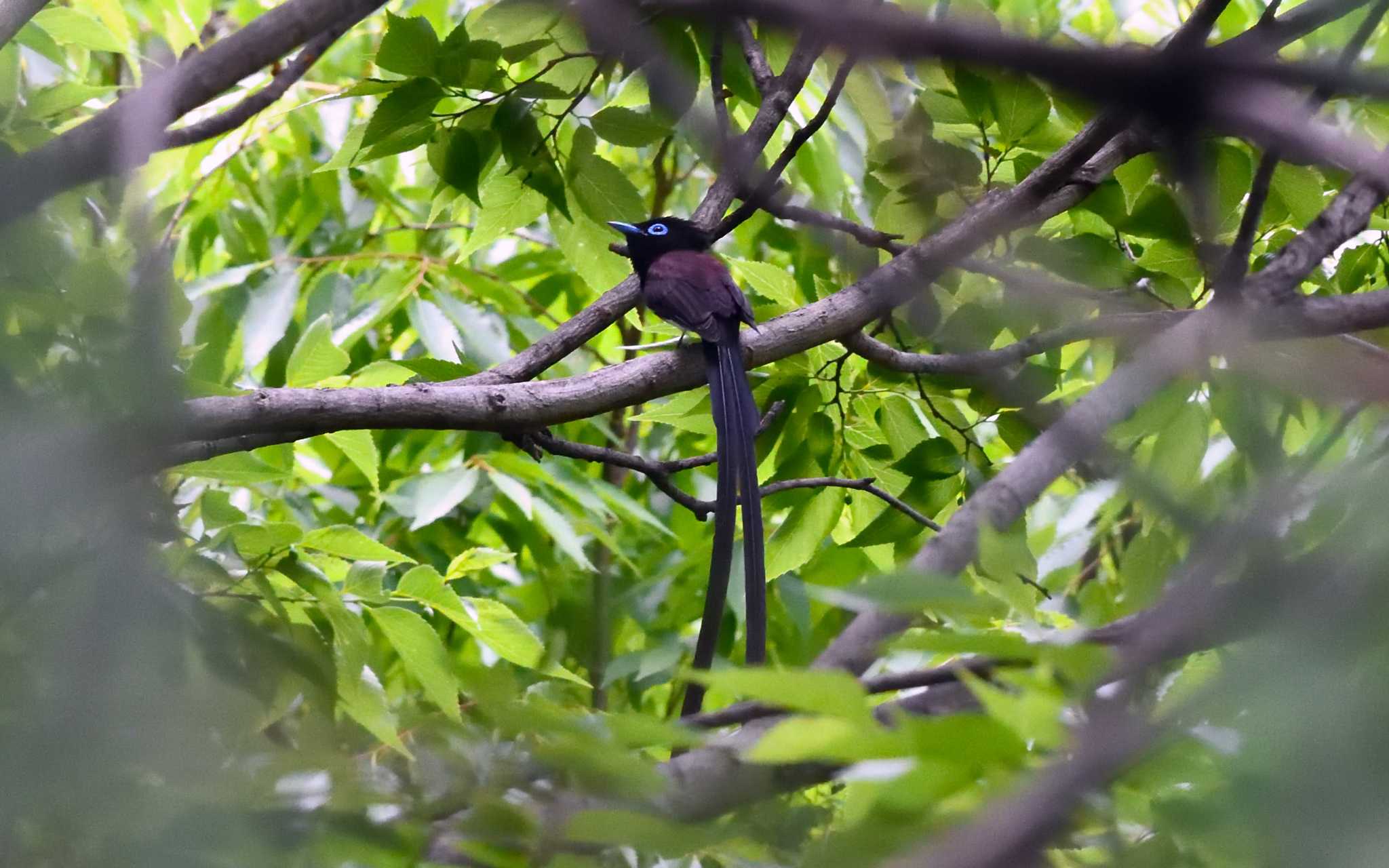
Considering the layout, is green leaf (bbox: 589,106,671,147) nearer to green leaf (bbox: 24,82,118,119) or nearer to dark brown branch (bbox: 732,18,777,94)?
dark brown branch (bbox: 732,18,777,94)

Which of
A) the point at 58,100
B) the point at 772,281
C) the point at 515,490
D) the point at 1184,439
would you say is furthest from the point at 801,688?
the point at 515,490

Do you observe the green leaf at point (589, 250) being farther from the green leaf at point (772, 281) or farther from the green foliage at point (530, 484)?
the green leaf at point (772, 281)

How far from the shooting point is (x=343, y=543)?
6.75 ft

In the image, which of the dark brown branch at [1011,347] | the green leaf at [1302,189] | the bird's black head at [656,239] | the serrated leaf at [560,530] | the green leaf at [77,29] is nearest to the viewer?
the dark brown branch at [1011,347]

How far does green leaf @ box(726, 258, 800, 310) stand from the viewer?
7.86 feet

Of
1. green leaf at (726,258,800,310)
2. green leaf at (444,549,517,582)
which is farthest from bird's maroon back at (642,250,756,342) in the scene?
green leaf at (444,549,517,582)

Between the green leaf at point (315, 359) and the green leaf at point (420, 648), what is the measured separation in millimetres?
503

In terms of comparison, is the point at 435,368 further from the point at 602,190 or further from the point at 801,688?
the point at 801,688

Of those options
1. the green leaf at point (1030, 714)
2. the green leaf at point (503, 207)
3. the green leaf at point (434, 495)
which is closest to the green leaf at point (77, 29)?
the green leaf at point (503, 207)

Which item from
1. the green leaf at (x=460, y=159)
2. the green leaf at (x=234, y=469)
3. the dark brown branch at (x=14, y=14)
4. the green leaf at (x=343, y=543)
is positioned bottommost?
the green leaf at (x=343, y=543)

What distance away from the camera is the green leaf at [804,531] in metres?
2.43

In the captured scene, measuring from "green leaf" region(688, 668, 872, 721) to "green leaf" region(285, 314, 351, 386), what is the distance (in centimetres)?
173

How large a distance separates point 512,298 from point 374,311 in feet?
1.67

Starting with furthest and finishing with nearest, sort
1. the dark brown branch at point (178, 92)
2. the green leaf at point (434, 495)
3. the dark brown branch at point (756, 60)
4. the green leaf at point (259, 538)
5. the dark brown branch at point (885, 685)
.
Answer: the green leaf at point (434, 495)
the dark brown branch at point (756, 60)
the green leaf at point (259, 538)
the dark brown branch at point (178, 92)
the dark brown branch at point (885, 685)
